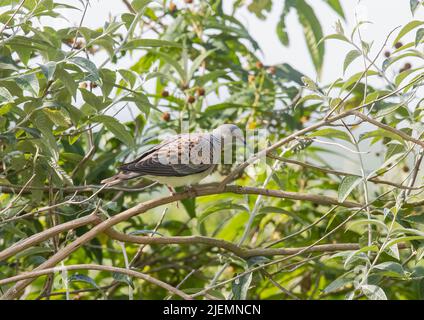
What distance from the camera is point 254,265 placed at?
3.02m

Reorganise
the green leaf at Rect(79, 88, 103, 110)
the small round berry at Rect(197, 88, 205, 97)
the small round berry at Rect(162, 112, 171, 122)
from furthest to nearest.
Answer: the small round berry at Rect(162, 112, 171, 122) < the small round berry at Rect(197, 88, 205, 97) < the green leaf at Rect(79, 88, 103, 110)

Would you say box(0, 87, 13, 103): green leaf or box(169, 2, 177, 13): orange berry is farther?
box(169, 2, 177, 13): orange berry

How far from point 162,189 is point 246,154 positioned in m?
1.01

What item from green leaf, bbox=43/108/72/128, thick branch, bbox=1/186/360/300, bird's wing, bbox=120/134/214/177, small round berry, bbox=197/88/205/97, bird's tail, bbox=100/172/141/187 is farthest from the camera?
small round berry, bbox=197/88/205/97

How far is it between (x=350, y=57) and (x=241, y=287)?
1.02 m

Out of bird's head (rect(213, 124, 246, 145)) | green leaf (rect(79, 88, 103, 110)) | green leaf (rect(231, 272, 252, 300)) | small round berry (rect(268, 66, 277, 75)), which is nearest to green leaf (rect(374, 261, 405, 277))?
green leaf (rect(231, 272, 252, 300))

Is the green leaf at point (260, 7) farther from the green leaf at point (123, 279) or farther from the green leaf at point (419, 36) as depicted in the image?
the green leaf at point (123, 279)

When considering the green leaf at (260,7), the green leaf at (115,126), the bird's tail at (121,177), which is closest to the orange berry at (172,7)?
the green leaf at (260,7)

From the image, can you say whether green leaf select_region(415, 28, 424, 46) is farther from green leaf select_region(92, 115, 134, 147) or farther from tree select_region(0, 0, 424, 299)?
green leaf select_region(92, 115, 134, 147)

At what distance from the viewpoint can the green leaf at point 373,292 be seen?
7.87 feet

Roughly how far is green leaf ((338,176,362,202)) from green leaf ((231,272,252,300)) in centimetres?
56

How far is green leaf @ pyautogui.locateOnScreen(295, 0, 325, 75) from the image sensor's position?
4.28m
